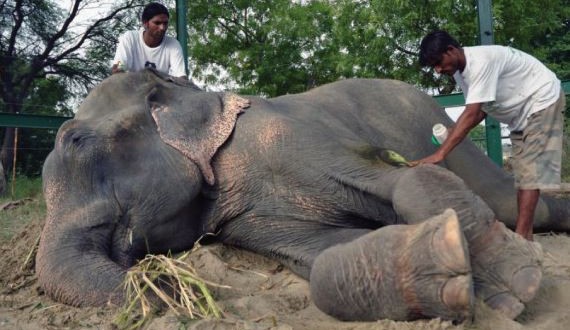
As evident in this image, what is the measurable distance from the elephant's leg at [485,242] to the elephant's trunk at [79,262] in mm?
1195

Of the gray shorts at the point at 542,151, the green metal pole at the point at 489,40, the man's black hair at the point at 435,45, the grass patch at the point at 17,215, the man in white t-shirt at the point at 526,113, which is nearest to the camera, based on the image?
the man's black hair at the point at 435,45

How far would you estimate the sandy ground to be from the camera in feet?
7.25

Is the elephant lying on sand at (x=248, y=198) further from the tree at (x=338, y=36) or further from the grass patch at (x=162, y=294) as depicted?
the tree at (x=338, y=36)

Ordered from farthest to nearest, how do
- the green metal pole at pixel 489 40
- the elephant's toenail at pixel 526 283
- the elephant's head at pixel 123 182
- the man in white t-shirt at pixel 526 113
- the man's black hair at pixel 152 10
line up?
the green metal pole at pixel 489 40 → the man's black hair at pixel 152 10 → the man in white t-shirt at pixel 526 113 → the elephant's head at pixel 123 182 → the elephant's toenail at pixel 526 283

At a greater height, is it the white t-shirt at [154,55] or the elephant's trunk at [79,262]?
the white t-shirt at [154,55]

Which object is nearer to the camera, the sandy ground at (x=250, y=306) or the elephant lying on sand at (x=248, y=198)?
the sandy ground at (x=250, y=306)

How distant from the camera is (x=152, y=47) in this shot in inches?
196

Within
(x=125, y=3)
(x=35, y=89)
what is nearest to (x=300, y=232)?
(x=35, y=89)

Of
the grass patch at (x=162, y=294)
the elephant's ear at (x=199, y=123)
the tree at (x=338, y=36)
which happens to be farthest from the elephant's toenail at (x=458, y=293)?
the tree at (x=338, y=36)

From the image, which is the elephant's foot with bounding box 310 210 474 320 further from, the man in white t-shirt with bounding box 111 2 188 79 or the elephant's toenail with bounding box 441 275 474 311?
the man in white t-shirt with bounding box 111 2 188 79

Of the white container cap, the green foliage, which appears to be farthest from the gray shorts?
the green foliage

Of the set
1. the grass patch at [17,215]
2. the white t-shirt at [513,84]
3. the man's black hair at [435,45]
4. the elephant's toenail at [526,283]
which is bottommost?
the grass patch at [17,215]

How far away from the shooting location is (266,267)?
3.27 m

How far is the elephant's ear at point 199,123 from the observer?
10.3 feet
